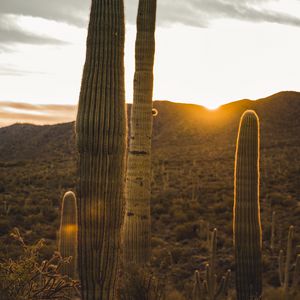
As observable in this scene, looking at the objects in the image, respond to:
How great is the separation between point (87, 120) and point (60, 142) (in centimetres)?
7486

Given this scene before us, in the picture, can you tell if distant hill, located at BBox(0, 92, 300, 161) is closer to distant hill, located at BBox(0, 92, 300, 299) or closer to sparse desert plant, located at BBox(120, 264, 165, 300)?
distant hill, located at BBox(0, 92, 300, 299)

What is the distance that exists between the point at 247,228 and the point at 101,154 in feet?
13.3

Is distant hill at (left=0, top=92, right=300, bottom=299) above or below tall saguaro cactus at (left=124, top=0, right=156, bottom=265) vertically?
below

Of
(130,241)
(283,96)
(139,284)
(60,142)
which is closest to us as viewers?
(139,284)

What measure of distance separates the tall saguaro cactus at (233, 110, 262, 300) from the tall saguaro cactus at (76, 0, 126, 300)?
11.5ft

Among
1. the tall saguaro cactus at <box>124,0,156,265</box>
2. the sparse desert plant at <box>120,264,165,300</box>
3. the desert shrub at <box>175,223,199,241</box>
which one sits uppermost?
the tall saguaro cactus at <box>124,0,156,265</box>

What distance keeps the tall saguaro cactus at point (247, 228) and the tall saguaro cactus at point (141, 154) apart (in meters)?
1.76

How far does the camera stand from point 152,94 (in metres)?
7.18

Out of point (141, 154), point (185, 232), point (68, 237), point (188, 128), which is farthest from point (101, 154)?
point (188, 128)

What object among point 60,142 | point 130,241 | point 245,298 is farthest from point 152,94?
point 60,142

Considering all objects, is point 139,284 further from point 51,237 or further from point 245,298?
point 51,237

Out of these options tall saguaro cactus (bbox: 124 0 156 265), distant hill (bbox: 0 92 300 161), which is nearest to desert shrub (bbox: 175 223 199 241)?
tall saguaro cactus (bbox: 124 0 156 265)

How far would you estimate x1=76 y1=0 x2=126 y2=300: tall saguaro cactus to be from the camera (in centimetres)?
456

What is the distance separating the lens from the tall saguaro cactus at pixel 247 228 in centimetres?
766
